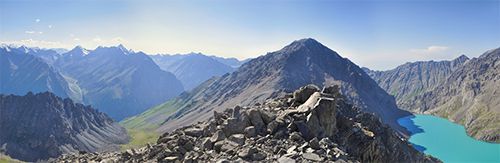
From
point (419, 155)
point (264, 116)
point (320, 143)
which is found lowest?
point (419, 155)

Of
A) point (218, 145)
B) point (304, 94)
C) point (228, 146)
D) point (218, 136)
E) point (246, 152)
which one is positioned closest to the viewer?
point (246, 152)

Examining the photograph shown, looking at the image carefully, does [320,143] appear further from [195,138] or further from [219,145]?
[195,138]

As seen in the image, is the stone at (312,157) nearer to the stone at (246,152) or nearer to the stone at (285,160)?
the stone at (285,160)

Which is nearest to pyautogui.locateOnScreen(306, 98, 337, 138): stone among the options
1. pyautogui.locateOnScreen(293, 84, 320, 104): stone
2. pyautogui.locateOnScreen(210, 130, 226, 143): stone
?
pyautogui.locateOnScreen(293, 84, 320, 104): stone

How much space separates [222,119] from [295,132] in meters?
7.31

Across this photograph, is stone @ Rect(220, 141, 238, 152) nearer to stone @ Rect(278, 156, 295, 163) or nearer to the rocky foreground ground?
the rocky foreground ground

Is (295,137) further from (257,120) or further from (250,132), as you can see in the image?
(257,120)

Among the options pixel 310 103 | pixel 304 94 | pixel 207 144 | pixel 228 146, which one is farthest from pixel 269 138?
pixel 304 94

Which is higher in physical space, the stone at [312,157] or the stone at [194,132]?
the stone at [194,132]

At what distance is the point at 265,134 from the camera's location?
3158 cm

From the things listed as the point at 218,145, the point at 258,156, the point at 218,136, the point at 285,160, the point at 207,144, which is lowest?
the point at 285,160

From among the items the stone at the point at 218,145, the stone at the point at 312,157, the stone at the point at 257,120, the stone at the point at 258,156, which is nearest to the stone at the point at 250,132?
the stone at the point at 257,120

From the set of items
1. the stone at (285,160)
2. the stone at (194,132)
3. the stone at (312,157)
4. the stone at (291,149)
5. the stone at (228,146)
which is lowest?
the stone at (312,157)

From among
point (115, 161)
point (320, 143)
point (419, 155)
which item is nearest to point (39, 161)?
point (419, 155)
